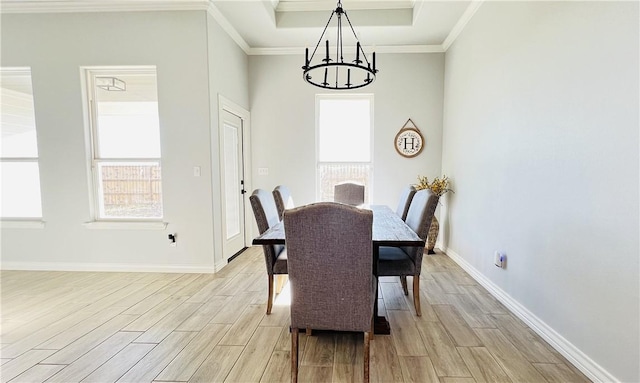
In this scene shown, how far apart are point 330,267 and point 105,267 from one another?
129 inches

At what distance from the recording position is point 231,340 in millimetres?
1973

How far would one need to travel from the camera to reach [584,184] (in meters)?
1.63

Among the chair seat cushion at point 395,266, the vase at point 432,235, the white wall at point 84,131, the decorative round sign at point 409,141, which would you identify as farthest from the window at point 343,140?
the chair seat cushion at point 395,266

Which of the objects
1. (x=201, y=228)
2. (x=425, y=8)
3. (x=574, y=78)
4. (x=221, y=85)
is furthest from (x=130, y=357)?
(x=425, y=8)

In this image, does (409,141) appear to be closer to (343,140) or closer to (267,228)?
(343,140)

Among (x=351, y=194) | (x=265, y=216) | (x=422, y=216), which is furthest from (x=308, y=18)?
(x=422, y=216)

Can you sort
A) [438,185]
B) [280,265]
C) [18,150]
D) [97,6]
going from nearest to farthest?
1. [280,265]
2. [97,6]
3. [18,150]
4. [438,185]

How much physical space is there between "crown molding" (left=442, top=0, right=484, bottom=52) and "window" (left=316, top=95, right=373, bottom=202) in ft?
4.33

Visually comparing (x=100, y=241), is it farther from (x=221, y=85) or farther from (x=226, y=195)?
(x=221, y=85)

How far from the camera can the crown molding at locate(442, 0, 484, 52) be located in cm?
302

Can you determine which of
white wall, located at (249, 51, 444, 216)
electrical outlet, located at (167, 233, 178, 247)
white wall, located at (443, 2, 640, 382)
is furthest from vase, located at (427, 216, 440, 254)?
electrical outlet, located at (167, 233, 178, 247)

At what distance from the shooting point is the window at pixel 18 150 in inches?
130

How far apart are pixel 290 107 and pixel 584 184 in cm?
355

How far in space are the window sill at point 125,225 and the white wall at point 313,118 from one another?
5.00ft
